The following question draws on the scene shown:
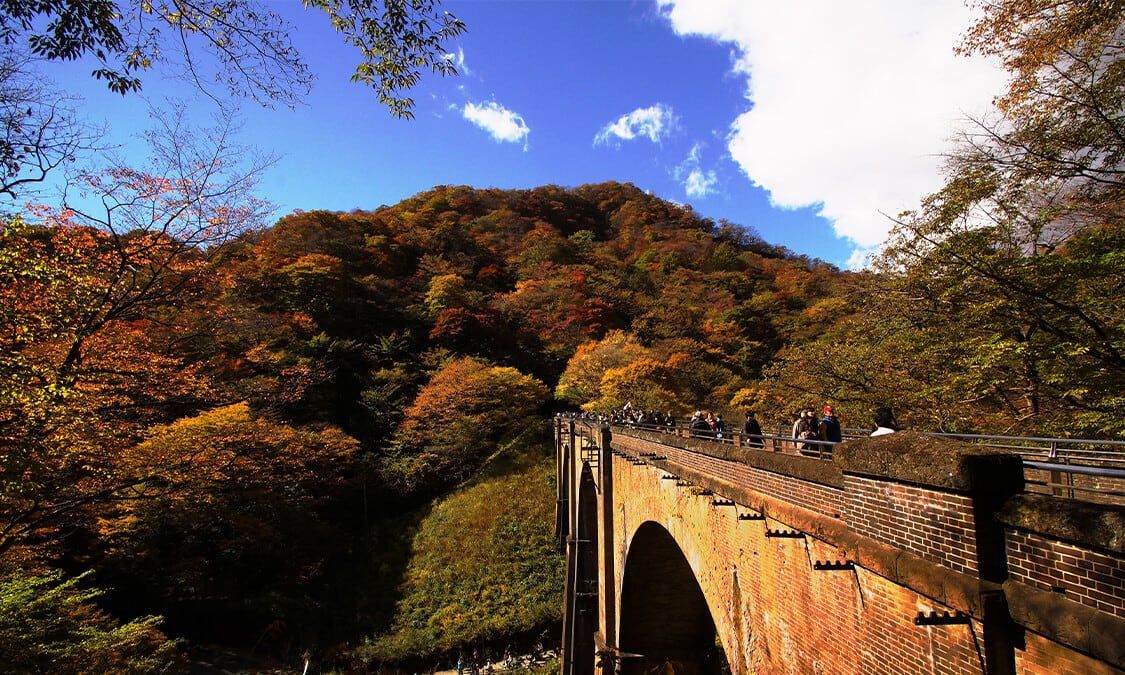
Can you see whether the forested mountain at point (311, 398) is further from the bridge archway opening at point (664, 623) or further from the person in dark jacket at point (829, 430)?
the bridge archway opening at point (664, 623)

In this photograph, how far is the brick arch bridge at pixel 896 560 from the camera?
6.90 feet

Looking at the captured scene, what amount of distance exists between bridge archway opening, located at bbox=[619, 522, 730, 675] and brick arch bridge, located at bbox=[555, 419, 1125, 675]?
414cm

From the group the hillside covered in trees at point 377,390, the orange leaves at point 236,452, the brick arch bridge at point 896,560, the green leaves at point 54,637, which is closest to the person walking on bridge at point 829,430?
the brick arch bridge at point 896,560

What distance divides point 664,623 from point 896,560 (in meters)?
10.8

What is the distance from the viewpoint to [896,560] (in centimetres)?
306

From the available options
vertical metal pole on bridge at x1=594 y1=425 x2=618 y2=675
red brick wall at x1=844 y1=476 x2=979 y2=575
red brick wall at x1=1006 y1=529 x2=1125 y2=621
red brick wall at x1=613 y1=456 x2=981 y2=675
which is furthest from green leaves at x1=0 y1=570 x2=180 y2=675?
red brick wall at x1=1006 y1=529 x2=1125 y2=621

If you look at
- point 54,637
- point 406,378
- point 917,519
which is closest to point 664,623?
point 917,519

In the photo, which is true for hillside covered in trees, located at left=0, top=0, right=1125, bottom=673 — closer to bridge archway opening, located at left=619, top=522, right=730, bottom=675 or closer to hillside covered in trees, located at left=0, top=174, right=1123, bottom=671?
hillside covered in trees, located at left=0, top=174, right=1123, bottom=671

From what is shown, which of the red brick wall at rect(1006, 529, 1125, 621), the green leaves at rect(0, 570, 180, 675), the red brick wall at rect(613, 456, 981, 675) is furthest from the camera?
the green leaves at rect(0, 570, 180, 675)

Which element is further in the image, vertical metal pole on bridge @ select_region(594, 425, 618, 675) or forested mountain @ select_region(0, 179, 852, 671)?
vertical metal pole on bridge @ select_region(594, 425, 618, 675)

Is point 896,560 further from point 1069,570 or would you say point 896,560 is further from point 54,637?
point 54,637

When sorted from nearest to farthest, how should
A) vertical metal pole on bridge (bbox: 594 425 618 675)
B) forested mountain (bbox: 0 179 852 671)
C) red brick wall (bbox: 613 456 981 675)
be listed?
red brick wall (bbox: 613 456 981 675) → forested mountain (bbox: 0 179 852 671) → vertical metal pole on bridge (bbox: 594 425 618 675)

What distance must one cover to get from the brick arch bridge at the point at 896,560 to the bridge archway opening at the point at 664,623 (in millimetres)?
4142

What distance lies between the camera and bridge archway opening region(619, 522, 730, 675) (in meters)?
11.5
